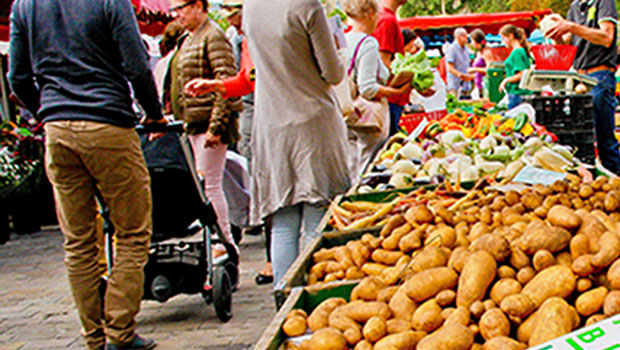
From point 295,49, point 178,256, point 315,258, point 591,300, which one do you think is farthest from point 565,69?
point 591,300

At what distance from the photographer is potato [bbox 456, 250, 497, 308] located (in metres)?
1.69

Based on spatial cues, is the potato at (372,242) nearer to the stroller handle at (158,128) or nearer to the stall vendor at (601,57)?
the stroller handle at (158,128)

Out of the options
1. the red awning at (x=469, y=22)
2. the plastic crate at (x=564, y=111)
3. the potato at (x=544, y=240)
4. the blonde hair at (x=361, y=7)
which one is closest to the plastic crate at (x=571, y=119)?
the plastic crate at (x=564, y=111)

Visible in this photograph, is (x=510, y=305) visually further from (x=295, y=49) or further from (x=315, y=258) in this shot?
(x=295, y=49)

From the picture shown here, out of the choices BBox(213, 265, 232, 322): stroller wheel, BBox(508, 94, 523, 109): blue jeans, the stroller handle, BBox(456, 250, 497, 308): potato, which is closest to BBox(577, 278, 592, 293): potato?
BBox(456, 250, 497, 308): potato

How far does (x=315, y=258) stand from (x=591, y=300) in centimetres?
119

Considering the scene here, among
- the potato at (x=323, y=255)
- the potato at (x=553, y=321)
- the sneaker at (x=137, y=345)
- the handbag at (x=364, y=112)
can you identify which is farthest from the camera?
the handbag at (x=364, y=112)

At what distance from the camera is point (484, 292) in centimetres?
171

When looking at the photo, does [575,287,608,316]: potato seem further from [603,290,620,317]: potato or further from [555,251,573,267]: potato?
[555,251,573,267]: potato

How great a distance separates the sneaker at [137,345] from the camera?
3.64m

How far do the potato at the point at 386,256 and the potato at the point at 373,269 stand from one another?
23mm

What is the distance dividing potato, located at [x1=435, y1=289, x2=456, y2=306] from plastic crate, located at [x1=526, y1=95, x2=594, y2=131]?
4.44 m

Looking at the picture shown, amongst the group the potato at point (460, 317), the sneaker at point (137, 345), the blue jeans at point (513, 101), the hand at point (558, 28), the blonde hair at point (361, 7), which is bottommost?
the sneaker at point (137, 345)

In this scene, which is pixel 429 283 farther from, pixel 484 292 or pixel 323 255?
pixel 323 255
